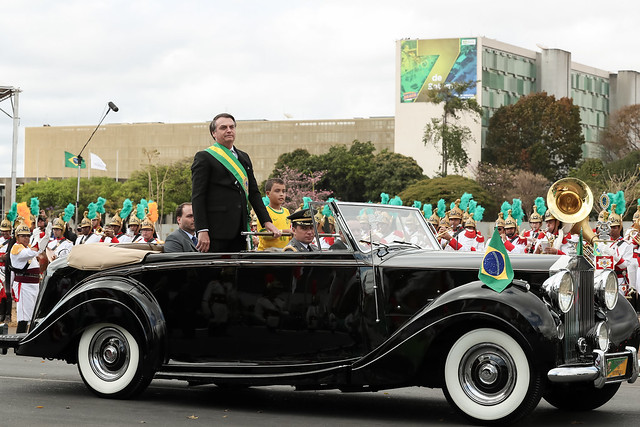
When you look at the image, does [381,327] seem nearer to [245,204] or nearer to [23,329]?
[245,204]

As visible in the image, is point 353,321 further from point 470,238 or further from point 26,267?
point 470,238

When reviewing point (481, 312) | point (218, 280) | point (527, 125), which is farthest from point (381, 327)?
point (527, 125)

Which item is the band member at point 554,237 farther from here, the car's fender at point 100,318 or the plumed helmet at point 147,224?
the car's fender at point 100,318

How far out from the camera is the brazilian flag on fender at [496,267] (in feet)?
24.3

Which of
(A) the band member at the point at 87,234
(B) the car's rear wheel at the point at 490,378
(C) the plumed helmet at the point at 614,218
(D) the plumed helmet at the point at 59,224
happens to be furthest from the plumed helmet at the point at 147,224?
(B) the car's rear wheel at the point at 490,378

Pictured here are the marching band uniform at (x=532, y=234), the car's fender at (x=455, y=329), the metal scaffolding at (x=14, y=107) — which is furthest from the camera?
the metal scaffolding at (x=14, y=107)

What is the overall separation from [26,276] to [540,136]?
81998 mm

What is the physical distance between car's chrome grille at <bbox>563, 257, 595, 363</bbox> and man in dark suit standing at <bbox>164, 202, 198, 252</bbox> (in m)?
3.62

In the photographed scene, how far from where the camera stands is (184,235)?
966 cm

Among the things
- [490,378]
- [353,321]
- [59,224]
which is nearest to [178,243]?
[353,321]

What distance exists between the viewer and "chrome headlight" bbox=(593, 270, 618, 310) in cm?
792

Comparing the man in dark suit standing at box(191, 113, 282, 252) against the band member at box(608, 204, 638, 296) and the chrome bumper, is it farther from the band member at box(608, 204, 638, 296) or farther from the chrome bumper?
the band member at box(608, 204, 638, 296)

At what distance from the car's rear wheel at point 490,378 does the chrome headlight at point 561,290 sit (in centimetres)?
46

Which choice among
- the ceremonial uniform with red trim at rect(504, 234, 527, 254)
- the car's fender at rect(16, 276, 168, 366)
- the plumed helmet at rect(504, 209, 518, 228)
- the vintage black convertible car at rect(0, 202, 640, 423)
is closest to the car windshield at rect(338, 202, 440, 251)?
the vintage black convertible car at rect(0, 202, 640, 423)
